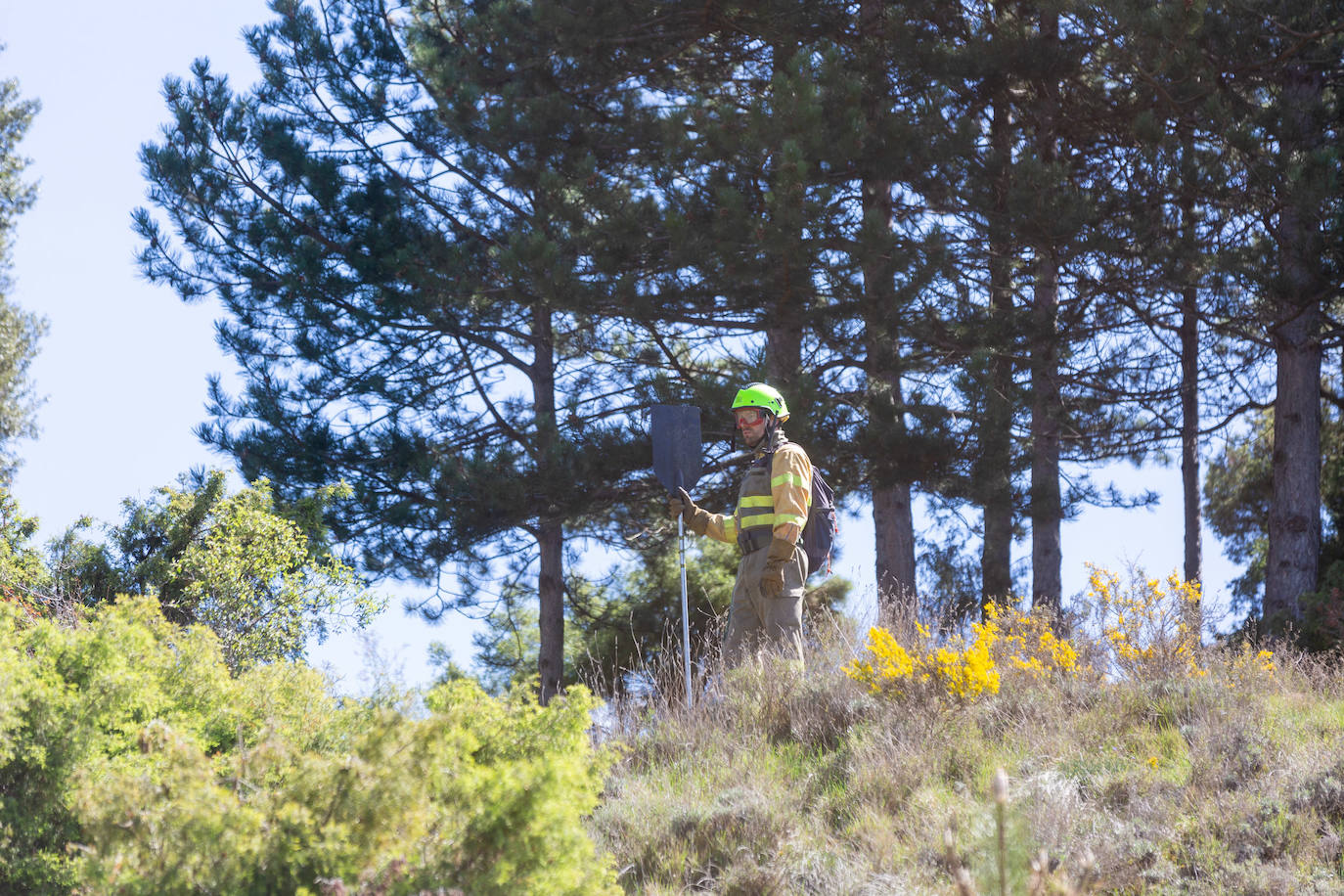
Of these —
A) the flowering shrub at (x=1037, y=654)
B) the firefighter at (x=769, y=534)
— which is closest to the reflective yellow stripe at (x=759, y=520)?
the firefighter at (x=769, y=534)

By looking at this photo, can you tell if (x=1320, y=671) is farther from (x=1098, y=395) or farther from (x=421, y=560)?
(x=421, y=560)

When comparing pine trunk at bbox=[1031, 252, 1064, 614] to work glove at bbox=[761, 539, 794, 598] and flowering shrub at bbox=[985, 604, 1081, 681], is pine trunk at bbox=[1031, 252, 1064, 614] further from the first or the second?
work glove at bbox=[761, 539, 794, 598]

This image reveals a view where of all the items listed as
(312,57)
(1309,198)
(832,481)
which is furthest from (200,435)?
(1309,198)

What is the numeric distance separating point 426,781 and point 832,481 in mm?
10550

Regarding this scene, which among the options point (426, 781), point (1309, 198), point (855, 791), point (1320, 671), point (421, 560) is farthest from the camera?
point (421, 560)

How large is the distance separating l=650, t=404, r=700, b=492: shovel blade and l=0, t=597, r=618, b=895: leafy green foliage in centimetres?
455

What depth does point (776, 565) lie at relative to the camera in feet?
24.6

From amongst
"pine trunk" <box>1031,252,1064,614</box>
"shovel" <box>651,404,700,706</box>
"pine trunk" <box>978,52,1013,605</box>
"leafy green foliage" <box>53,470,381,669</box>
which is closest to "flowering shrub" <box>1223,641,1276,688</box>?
"shovel" <box>651,404,700,706</box>

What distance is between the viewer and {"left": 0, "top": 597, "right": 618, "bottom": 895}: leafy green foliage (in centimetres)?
321

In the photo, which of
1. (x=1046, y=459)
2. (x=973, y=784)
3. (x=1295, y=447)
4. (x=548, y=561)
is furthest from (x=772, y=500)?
(x=548, y=561)

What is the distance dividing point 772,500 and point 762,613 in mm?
691

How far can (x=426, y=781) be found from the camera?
3.37m

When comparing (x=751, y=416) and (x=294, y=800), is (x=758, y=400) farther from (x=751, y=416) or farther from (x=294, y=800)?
(x=294, y=800)

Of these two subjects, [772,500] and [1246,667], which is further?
[772,500]
